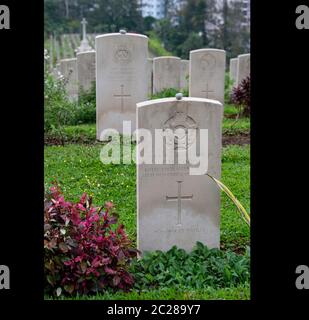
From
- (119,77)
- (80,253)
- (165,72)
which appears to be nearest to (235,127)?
(119,77)

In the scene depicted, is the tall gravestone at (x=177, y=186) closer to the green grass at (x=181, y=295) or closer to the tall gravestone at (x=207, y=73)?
the green grass at (x=181, y=295)

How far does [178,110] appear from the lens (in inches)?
192

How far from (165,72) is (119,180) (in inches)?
374

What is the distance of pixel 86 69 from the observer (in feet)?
44.1

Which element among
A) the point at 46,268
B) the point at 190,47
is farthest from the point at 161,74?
the point at 190,47

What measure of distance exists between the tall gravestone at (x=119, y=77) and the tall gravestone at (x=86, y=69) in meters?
3.62

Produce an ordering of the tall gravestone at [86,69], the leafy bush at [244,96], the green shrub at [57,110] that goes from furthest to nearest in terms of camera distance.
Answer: the tall gravestone at [86,69] < the leafy bush at [244,96] < the green shrub at [57,110]

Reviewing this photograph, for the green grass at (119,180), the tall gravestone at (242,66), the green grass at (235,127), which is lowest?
the green grass at (119,180)

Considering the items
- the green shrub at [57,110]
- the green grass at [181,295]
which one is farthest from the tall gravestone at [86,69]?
the green grass at [181,295]

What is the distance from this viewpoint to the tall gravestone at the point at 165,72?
16.2m

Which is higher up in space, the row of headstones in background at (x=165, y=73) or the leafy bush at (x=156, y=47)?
the leafy bush at (x=156, y=47)

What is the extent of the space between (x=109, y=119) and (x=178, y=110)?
5171 millimetres

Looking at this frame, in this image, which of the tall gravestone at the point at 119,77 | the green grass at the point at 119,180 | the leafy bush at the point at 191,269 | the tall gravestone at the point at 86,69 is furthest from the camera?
the tall gravestone at the point at 86,69
